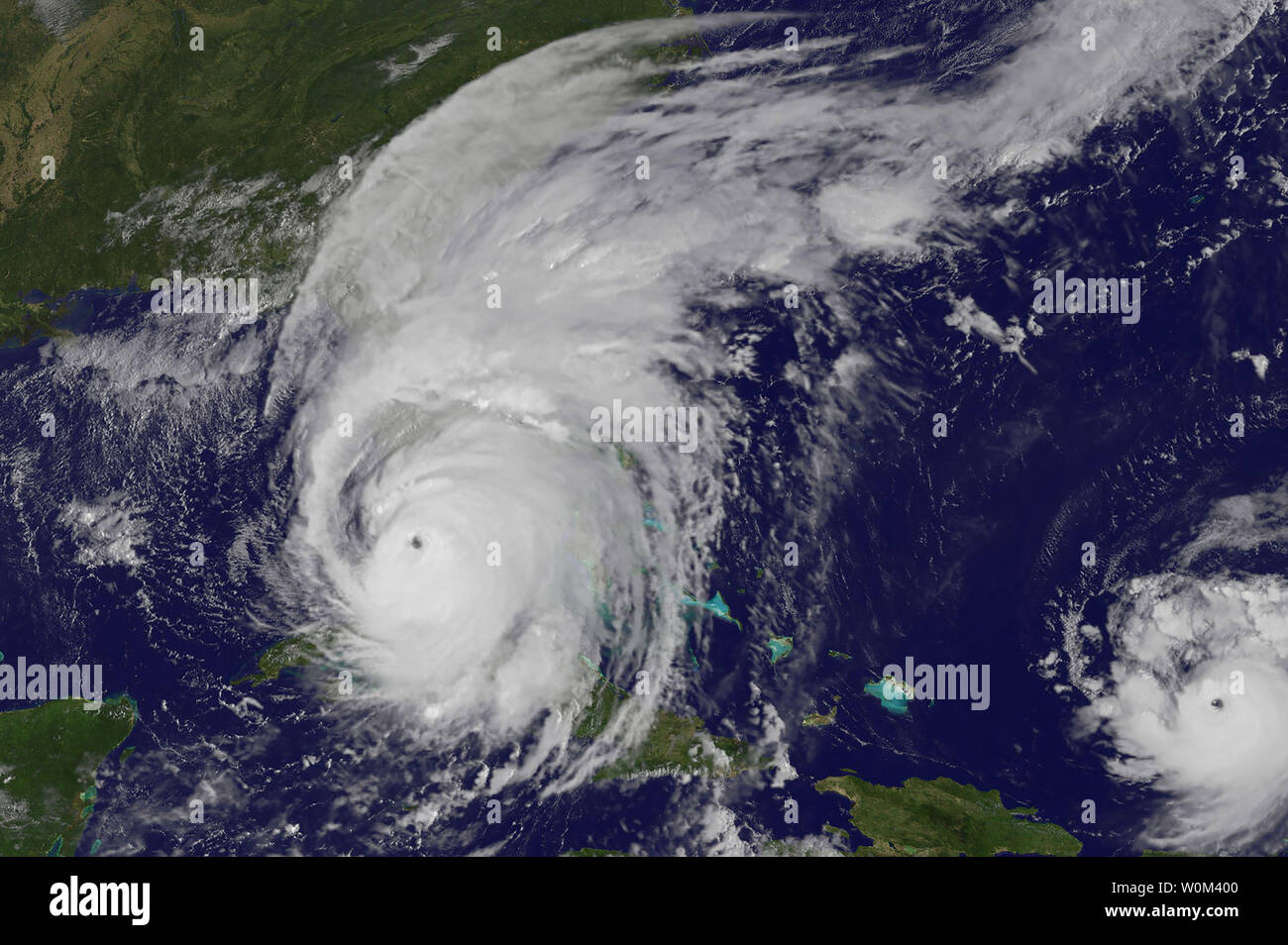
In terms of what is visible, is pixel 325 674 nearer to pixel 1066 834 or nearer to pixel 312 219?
pixel 312 219

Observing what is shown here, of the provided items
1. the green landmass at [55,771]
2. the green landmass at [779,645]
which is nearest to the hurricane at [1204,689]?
the green landmass at [779,645]

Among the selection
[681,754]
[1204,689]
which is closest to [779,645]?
[681,754]

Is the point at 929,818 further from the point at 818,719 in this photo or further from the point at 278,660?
the point at 278,660

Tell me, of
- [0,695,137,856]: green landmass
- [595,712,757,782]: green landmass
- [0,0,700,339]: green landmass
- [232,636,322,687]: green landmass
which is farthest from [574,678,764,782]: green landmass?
[0,0,700,339]: green landmass

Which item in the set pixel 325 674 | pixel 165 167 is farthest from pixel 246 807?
pixel 165 167

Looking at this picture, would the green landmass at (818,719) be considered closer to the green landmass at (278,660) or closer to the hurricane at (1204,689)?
the hurricane at (1204,689)
